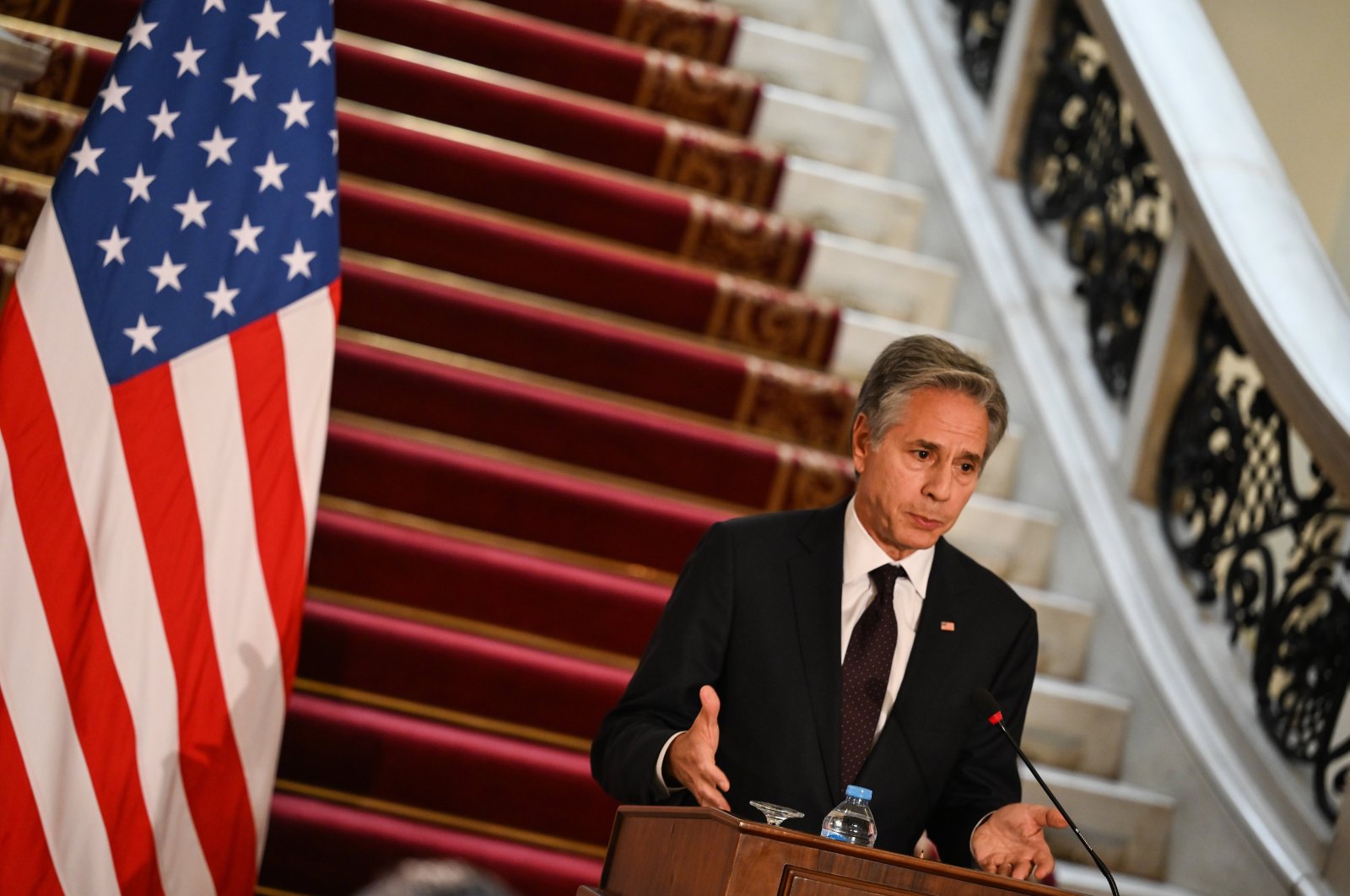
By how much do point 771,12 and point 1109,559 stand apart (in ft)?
8.83

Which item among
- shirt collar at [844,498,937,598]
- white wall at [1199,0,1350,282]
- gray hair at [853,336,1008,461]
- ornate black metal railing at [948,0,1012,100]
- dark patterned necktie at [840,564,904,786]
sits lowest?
dark patterned necktie at [840,564,904,786]

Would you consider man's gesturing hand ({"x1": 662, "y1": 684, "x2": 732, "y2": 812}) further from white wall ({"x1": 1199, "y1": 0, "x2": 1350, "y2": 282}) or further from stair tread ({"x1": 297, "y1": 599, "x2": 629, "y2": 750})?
white wall ({"x1": 1199, "y1": 0, "x2": 1350, "y2": 282})

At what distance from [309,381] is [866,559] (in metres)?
1.39

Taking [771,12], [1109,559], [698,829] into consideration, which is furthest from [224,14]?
[771,12]

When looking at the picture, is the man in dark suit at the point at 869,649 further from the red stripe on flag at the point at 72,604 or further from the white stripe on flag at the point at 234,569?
the red stripe on flag at the point at 72,604

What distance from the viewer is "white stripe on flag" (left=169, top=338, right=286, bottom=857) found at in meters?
3.00

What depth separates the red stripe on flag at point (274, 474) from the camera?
10.0ft

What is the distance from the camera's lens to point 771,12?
575cm

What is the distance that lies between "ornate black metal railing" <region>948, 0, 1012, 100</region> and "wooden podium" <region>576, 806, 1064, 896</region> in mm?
3991

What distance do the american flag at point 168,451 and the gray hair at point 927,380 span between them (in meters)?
1.38

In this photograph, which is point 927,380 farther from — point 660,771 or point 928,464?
→ point 660,771

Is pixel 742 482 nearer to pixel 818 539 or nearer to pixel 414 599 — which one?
pixel 414 599

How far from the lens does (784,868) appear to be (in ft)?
5.20

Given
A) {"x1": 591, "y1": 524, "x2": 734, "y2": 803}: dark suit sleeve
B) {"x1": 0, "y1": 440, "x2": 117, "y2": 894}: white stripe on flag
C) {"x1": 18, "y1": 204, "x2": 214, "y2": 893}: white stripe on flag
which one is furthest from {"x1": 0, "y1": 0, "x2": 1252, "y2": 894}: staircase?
{"x1": 591, "y1": 524, "x2": 734, "y2": 803}: dark suit sleeve
